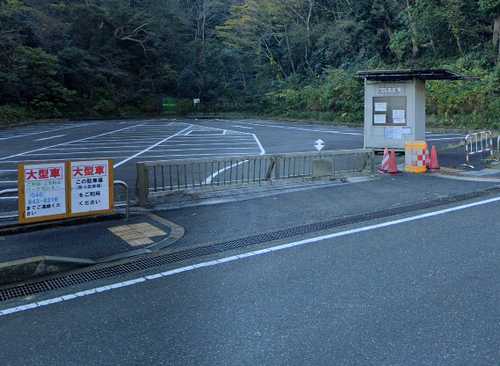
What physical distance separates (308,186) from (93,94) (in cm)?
4346

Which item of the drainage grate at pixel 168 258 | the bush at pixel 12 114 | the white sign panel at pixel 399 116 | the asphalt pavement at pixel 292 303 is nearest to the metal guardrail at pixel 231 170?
the asphalt pavement at pixel 292 303

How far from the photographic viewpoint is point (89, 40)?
5175 centimetres

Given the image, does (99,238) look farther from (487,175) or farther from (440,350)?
(487,175)

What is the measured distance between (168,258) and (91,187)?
2633mm

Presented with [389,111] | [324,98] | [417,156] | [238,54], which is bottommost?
[417,156]

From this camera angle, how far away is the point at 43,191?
7895 mm

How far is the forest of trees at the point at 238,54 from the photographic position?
115ft

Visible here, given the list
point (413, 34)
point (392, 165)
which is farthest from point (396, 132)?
point (413, 34)

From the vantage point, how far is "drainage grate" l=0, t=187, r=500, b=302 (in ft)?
18.5

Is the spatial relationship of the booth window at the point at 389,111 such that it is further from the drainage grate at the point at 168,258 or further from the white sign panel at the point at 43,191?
the white sign panel at the point at 43,191

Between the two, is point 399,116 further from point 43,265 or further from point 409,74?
point 43,265

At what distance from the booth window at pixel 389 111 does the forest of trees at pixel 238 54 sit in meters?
15.0

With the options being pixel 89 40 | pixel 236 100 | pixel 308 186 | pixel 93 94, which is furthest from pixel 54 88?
pixel 308 186

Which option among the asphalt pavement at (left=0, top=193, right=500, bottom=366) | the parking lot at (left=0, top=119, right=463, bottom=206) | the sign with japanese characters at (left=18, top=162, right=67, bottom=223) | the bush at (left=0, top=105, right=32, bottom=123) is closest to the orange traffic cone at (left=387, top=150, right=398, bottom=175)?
the parking lot at (left=0, top=119, right=463, bottom=206)
